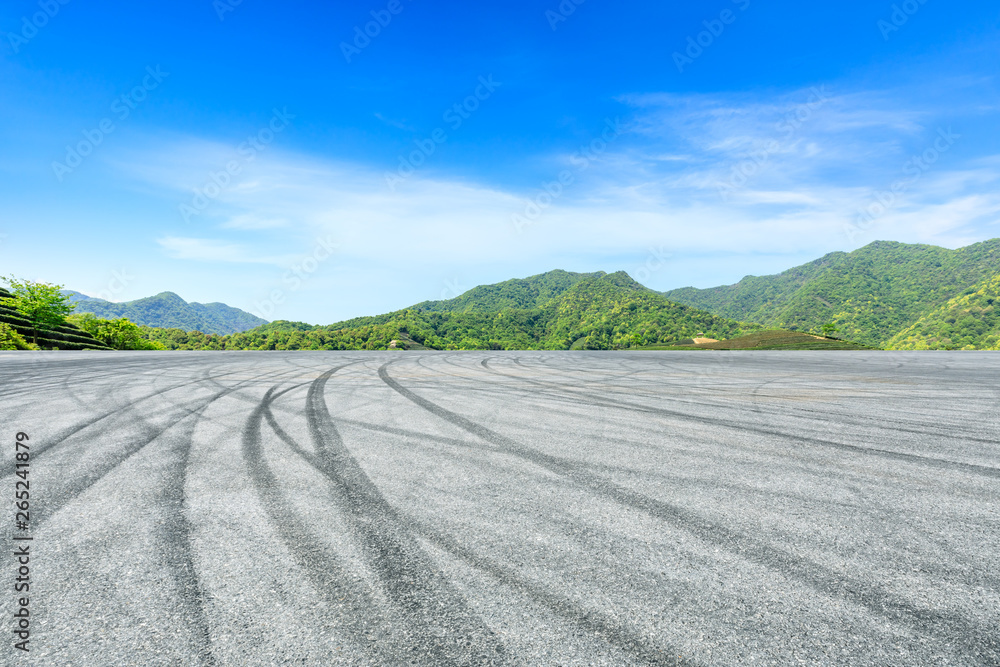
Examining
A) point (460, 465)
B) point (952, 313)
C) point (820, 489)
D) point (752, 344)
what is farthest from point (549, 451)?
point (952, 313)

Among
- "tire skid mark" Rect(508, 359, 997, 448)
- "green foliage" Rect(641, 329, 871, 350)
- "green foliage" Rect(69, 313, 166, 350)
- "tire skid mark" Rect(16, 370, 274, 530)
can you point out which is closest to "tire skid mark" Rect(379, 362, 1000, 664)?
"tire skid mark" Rect(508, 359, 997, 448)

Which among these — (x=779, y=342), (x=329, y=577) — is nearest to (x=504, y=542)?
(x=329, y=577)

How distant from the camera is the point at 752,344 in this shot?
6222 centimetres

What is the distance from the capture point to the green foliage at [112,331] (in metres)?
58.8

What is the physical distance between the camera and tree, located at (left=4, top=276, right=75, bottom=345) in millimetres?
44156

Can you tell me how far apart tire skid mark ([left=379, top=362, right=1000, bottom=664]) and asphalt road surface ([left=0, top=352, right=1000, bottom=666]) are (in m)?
0.02

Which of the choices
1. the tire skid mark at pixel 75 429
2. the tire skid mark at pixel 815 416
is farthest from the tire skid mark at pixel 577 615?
the tire skid mark at pixel 815 416

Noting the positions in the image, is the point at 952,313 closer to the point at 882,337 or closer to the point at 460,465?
the point at 882,337

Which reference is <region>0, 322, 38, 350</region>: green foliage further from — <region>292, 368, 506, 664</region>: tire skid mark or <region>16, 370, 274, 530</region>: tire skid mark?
<region>292, 368, 506, 664</region>: tire skid mark

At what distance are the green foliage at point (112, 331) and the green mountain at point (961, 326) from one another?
134676 millimetres

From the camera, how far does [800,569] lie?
2.78m

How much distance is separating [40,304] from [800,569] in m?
63.9

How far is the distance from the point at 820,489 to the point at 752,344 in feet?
219

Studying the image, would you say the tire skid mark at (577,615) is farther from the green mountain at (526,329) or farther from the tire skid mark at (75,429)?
the green mountain at (526,329)
